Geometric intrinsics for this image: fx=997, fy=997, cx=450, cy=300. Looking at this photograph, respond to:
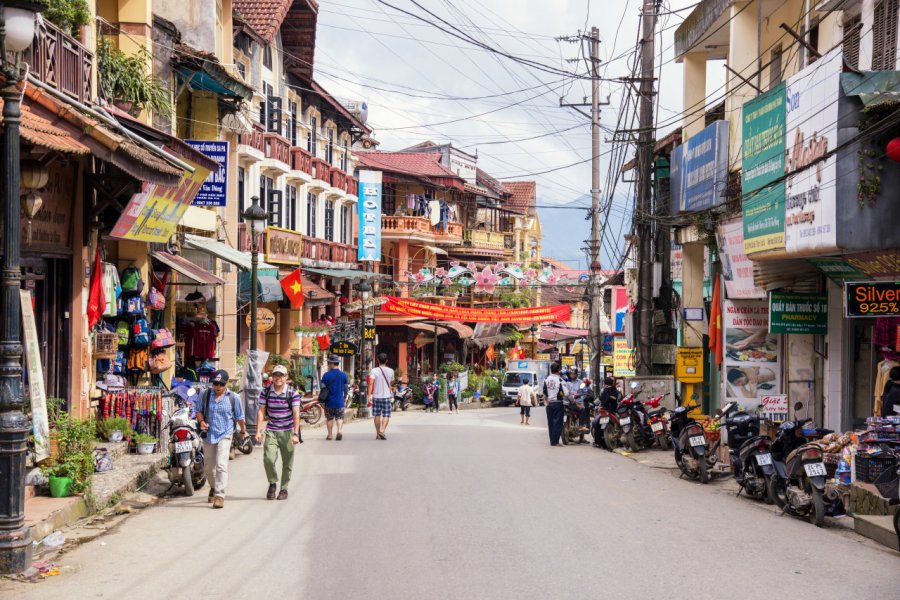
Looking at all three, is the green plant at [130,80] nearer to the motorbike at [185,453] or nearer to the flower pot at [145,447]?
the flower pot at [145,447]

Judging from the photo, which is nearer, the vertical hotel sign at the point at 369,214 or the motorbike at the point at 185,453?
the motorbike at the point at 185,453

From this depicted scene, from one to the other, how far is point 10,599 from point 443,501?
597 cm

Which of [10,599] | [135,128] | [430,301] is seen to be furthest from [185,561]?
[430,301]

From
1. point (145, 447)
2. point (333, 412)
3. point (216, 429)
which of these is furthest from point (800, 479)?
point (333, 412)

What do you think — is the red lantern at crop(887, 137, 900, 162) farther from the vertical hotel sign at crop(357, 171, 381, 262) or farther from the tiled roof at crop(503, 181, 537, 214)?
the tiled roof at crop(503, 181, 537, 214)

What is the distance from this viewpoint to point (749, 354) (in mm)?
18188

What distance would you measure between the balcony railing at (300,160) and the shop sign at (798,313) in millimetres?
22511

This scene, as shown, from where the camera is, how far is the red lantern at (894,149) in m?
12.2

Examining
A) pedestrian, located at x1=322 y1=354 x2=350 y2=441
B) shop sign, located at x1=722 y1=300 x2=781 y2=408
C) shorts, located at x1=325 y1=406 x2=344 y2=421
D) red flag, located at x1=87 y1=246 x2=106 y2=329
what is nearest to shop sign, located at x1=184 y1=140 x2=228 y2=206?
pedestrian, located at x1=322 y1=354 x2=350 y2=441

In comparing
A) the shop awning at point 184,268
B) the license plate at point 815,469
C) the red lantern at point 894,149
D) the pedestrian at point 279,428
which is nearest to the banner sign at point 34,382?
the pedestrian at point 279,428

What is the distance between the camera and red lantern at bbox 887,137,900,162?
40.2 ft

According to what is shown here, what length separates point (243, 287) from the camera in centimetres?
2895

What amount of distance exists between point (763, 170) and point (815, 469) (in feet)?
21.9

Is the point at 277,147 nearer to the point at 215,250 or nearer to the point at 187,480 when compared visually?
the point at 215,250
